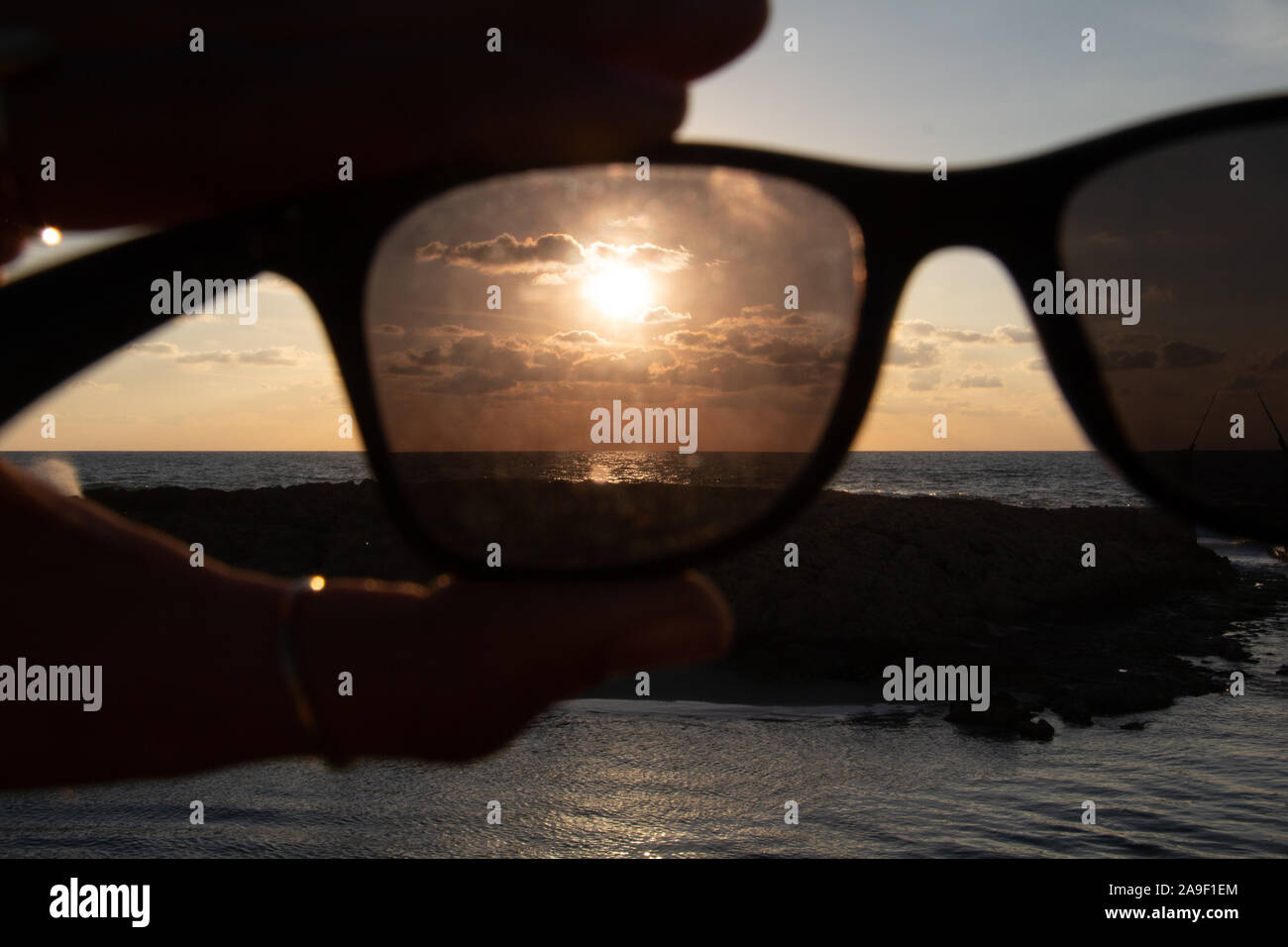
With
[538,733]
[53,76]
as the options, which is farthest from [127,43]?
[538,733]

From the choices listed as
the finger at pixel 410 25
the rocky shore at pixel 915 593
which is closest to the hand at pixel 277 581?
the finger at pixel 410 25

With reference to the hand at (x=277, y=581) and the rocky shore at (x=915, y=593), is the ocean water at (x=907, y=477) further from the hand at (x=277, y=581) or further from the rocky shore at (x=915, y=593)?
the hand at (x=277, y=581)

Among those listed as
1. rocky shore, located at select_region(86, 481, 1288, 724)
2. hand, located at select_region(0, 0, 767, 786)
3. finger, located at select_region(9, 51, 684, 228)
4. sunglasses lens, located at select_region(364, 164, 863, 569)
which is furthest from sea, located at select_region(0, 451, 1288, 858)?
finger, located at select_region(9, 51, 684, 228)

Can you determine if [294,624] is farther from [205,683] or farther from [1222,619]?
[1222,619]

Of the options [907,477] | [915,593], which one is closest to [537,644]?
[915,593]

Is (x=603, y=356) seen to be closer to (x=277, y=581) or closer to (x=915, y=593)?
(x=277, y=581)

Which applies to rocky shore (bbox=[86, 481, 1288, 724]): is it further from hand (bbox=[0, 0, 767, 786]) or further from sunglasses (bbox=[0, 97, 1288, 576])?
hand (bbox=[0, 0, 767, 786])
